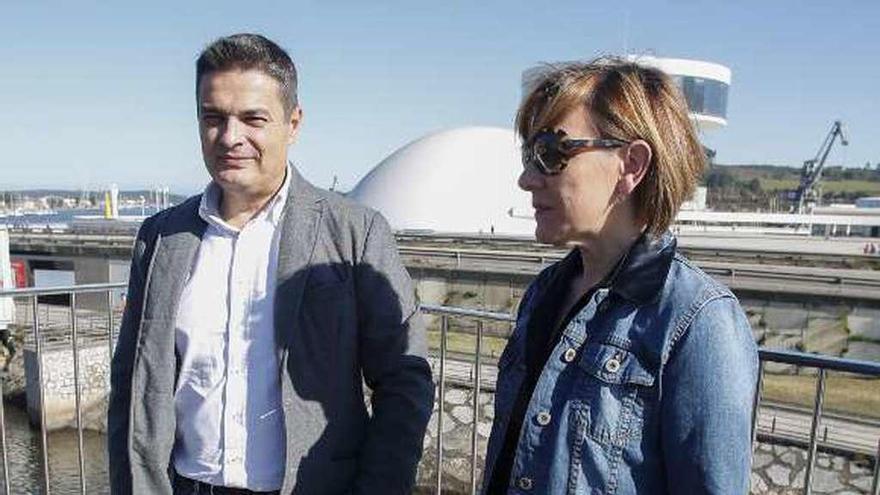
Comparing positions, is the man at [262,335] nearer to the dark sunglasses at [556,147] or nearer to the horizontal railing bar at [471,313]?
the dark sunglasses at [556,147]

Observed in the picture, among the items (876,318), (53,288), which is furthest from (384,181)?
(53,288)

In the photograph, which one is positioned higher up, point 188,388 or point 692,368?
point 692,368

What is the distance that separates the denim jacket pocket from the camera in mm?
1358

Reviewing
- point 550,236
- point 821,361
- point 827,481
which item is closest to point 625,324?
point 550,236

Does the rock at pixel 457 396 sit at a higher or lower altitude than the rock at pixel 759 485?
higher

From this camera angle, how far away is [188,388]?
2020 millimetres

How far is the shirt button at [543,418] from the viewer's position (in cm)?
148

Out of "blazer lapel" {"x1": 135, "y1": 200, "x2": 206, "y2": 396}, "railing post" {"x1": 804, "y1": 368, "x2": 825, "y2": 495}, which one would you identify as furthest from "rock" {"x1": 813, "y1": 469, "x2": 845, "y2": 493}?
"blazer lapel" {"x1": 135, "y1": 200, "x2": 206, "y2": 396}

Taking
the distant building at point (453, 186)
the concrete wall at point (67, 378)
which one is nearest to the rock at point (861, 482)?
the concrete wall at point (67, 378)

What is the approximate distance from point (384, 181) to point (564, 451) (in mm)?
49019

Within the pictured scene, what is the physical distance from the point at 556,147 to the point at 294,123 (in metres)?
0.97

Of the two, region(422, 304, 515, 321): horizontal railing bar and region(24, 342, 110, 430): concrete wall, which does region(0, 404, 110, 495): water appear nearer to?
region(24, 342, 110, 430): concrete wall

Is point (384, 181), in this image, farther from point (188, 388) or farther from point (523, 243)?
point (188, 388)

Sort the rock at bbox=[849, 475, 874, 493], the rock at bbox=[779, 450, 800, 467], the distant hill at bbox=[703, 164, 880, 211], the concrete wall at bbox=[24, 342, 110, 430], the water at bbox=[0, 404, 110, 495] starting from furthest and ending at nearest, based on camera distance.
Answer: the distant hill at bbox=[703, 164, 880, 211]
the concrete wall at bbox=[24, 342, 110, 430]
the water at bbox=[0, 404, 110, 495]
the rock at bbox=[779, 450, 800, 467]
the rock at bbox=[849, 475, 874, 493]
